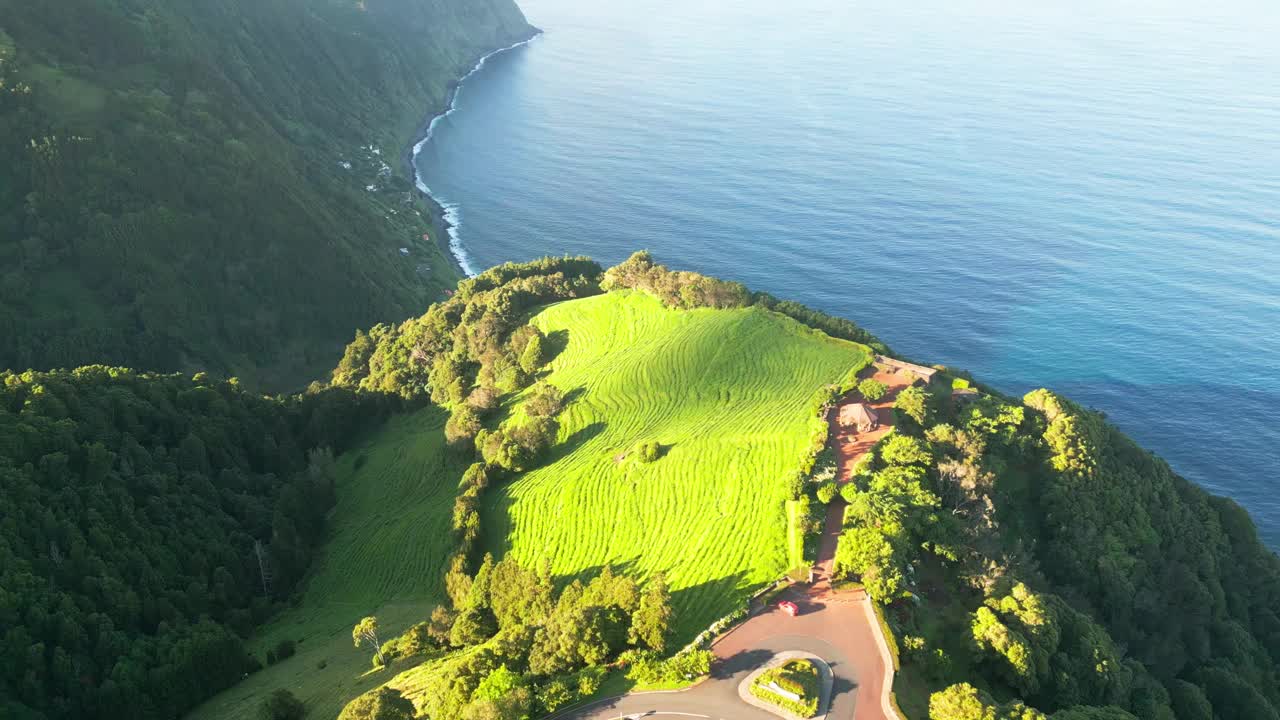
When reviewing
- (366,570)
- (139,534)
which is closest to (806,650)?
(366,570)

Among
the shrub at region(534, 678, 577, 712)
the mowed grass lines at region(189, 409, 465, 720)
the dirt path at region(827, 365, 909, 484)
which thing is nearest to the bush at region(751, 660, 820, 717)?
the shrub at region(534, 678, 577, 712)

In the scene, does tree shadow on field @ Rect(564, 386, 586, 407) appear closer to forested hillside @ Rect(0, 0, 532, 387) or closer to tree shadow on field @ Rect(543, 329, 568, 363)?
tree shadow on field @ Rect(543, 329, 568, 363)

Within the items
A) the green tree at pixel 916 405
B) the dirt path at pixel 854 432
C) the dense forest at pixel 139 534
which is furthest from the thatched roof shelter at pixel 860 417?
the dense forest at pixel 139 534

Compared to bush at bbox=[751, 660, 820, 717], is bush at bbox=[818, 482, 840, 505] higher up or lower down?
higher up

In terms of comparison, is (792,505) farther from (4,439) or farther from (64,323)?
(64,323)

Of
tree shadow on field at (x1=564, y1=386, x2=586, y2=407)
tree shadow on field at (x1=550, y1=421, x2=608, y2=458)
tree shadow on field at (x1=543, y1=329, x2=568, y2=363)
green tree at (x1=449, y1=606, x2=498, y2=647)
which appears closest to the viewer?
green tree at (x1=449, y1=606, x2=498, y2=647)

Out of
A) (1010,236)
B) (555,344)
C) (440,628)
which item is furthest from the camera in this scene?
(1010,236)

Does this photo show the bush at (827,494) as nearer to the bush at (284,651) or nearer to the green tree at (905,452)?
the green tree at (905,452)

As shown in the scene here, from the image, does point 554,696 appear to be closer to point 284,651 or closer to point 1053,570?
point 284,651
